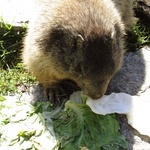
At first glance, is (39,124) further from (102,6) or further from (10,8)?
(10,8)

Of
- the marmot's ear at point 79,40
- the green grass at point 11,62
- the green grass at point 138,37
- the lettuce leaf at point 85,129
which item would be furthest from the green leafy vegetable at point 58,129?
the green grass at point 138,37

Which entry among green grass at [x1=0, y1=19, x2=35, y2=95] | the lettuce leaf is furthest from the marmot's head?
green grass at [x1=0, y1=19, x2=35, y2=95]


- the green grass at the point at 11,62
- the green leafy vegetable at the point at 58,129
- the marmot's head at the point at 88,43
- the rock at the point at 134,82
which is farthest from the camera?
the green grass at the point at 11,62

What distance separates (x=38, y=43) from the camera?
4.68 metres

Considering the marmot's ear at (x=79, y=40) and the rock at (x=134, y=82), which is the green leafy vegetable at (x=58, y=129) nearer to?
the rock at (x=134, y=82)

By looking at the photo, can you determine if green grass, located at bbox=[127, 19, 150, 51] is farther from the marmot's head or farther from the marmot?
the marmot's head

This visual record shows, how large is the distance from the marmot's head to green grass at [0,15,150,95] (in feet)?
2.41

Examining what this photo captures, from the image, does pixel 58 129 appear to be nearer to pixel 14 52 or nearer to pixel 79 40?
pixel 79 40

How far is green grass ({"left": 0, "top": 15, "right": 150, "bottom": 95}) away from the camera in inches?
203

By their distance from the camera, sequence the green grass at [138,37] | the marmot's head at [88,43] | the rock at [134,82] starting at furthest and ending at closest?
the green grass at [138,37], the rock at [134,82], the marmot's head at [88,43]

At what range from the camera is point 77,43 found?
14.0 ft

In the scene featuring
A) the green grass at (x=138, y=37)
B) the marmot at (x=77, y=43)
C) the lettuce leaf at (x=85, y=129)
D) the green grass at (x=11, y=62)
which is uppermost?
the marmot at (x=77, y=43)

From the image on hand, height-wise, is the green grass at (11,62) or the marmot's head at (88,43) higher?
the marmot's head at (88,43)

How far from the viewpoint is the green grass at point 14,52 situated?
516 centimetres
